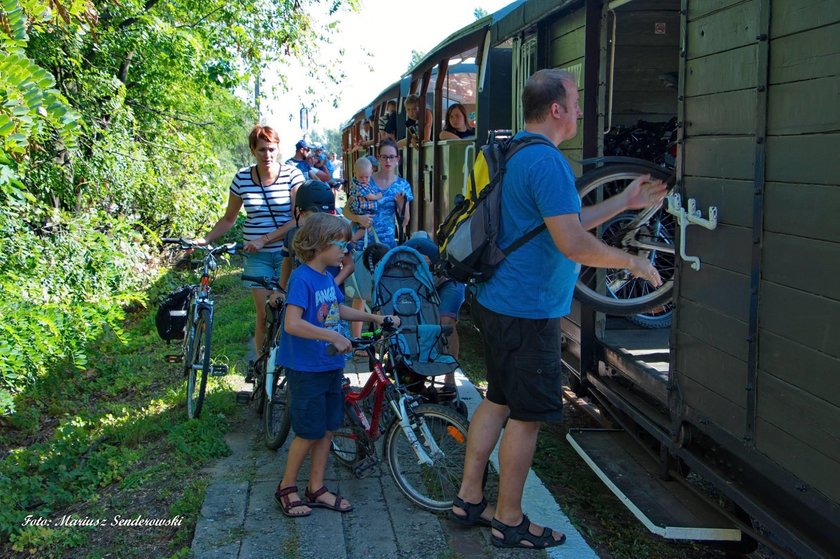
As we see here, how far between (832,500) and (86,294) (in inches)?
271

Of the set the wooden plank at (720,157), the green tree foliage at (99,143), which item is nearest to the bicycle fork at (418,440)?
the wooden plank at (720,157)

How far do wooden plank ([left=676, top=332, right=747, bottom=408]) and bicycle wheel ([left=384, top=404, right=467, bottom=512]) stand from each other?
1.09 m

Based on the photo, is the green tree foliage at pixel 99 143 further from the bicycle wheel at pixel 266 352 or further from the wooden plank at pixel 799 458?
the wooden plank at pixel 799 458

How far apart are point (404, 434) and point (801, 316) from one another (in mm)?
2024

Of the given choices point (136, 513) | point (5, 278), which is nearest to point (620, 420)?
point (136, 513)

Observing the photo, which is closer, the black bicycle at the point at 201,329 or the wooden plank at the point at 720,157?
the wooden plank at the point at 720,157

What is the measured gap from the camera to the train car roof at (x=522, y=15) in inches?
192

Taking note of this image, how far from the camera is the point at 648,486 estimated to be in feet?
12.4

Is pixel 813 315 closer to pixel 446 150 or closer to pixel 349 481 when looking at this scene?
pixel 349 481

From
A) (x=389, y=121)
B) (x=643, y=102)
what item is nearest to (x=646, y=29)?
(x=643, y=102)

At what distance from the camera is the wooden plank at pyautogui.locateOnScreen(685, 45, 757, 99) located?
2.97m

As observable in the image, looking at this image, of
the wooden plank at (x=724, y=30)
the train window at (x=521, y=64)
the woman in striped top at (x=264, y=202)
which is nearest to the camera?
the wooden plank at (x=724, y=30)

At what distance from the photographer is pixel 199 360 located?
5410 mm

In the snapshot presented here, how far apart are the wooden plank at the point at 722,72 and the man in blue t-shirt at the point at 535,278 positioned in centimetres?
45
